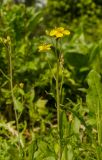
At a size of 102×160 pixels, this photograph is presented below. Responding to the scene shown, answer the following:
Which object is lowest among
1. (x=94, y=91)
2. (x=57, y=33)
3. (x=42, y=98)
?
(x=42, y=98)

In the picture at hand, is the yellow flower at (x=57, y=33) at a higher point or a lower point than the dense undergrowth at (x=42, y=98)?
higher

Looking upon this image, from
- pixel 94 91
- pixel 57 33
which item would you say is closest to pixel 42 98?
pixel 94 91

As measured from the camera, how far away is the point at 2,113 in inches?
112

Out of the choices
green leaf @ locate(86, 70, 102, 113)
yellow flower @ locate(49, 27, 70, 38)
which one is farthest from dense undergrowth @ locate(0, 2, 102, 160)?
yellow flower @ locate(49, 27, 70, 38)

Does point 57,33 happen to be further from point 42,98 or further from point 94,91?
point 42,98

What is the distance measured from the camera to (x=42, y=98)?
3016 mm

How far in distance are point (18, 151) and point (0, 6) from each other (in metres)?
1.11

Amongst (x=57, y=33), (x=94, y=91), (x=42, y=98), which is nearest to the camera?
(x=57, y=33)

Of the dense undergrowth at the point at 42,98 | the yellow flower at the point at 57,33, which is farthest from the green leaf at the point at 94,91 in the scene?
the yellow flower at the point at 57,33

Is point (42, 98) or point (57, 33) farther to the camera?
point (42, 98)

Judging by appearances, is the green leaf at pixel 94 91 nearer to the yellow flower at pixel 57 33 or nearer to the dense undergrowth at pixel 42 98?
the dense undergrowth at pixel 42 98

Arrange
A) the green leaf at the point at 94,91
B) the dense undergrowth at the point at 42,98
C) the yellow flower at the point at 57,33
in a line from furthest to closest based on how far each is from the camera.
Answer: the green leaf at the point at 94,91 < the dense undergrowth at the point at 42,98 < the yellow flower at the point at 57,33

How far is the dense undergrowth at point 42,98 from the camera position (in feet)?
6.39

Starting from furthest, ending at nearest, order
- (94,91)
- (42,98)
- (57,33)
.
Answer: (42,98) < (94,91) < (57,33)
